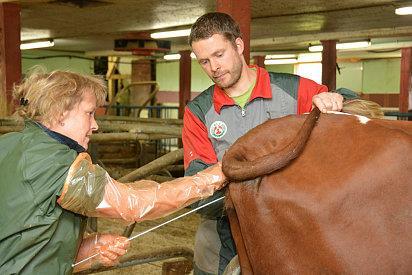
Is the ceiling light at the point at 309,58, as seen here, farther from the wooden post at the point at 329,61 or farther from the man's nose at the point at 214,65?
the man's nose at the point at 214,65

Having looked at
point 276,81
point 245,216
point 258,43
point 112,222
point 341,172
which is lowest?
point 112,222

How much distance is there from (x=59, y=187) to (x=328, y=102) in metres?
0.90

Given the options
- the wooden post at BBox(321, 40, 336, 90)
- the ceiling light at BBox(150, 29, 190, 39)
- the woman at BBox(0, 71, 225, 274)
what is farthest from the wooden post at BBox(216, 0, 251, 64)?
the wooden post at BBox(321, 40, 336, 90)

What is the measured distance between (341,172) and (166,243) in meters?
4.50

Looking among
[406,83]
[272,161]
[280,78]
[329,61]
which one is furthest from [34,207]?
[406,83]

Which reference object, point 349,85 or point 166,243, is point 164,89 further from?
point 166,243

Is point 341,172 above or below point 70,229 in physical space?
above

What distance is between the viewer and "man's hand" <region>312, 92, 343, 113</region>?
168 cm

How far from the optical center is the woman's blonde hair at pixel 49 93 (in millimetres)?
1683

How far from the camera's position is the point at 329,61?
12.2 meters

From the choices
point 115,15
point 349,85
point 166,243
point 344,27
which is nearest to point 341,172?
point 166,243

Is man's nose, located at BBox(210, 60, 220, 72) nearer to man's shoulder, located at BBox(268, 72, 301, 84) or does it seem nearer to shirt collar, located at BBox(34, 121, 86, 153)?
man's shoulder, located at BBox(268, 72, 301, 84)

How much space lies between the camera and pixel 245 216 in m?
1.37

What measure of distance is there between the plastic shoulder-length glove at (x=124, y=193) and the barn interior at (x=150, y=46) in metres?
0.51
